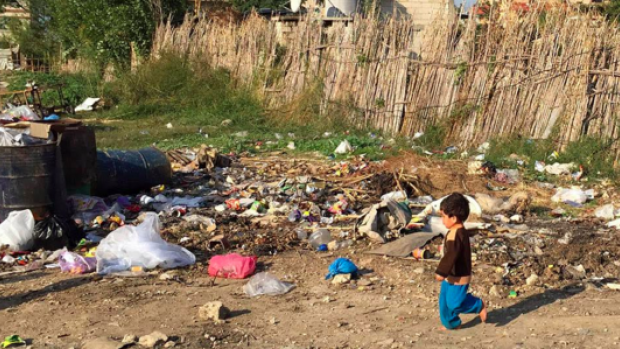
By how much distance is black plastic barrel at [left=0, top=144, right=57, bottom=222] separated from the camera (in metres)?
5.36

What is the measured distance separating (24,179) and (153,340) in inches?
95.3

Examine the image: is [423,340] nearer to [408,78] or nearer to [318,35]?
[408,78]

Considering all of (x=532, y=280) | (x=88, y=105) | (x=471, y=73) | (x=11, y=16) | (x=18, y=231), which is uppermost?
(x=471, y=73)

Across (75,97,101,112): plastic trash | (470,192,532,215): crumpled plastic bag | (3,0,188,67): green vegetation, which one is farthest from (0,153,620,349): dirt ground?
(3,0,188,67): green vegetation

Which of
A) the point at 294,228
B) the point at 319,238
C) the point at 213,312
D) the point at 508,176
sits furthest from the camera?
the point at 508,176

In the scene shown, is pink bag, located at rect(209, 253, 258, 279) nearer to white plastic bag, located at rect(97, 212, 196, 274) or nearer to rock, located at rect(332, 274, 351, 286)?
white plastic bag, located at rect(97, 212, 196, 274)

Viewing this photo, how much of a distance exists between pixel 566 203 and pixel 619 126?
6.16ft

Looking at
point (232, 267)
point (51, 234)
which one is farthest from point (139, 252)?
point (51, 234)

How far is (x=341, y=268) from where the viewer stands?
15.9 feet

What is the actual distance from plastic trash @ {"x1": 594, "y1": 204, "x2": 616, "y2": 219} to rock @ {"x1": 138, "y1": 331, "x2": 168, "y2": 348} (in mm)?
4612

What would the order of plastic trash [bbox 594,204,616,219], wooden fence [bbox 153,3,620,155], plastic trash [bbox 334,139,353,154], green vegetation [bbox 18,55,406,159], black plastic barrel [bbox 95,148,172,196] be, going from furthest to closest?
green vegetation [bbox 18,55,406,159], plastic trash [bbox 334,139,353,154], wooden fence [bbox 153,3,620,155], black plastic barrel [bbox 95,148,172,196], plastic trash [bbox 594,204,616,219]

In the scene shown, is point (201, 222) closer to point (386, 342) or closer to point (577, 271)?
point (386, 342)

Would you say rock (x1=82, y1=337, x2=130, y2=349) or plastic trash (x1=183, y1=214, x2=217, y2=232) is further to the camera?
plastic trash (x1=183, y1=214, x2=217, y2=232)

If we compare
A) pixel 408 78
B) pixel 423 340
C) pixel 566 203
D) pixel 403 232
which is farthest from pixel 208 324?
pixel 408 78
